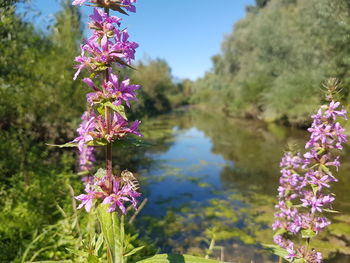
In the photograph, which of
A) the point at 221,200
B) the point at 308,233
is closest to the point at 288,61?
the point at 221,200

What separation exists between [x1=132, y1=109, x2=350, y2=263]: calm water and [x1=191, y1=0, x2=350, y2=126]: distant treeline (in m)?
3.47

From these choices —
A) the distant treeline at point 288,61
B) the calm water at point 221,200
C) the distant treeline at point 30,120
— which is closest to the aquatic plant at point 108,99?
the distant treeline at point 30,120

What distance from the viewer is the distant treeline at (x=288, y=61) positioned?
50.2 ft

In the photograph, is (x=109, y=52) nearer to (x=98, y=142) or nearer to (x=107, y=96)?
(x=107, y=96)

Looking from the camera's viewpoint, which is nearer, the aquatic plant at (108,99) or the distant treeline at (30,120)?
the aquatic plant at (108,99)

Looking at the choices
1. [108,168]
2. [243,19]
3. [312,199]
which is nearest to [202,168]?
[312,199]

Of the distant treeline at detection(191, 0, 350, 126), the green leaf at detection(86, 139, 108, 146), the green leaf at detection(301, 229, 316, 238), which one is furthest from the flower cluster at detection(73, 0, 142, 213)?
the distant treeline at detection(191, 0, 350, 126)

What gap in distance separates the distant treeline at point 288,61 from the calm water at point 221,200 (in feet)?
11.4

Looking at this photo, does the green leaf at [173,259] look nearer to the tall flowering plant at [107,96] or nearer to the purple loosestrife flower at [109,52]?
the tall flowering plant at [107,96]

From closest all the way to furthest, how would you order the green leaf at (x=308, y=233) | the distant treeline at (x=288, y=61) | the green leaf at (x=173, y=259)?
the green leaf at (x=173, y=259) → the green leaf at (x=308, y=233) → the distant treeline at (x=288, y=61)

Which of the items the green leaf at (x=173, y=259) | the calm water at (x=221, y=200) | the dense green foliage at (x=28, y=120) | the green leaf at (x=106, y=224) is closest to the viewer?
the green leaf at (x=106, y=224)

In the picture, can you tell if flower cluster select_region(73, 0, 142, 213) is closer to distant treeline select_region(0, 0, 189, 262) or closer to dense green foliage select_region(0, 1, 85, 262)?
distant treeline select_region(0, 0, 189, 262)

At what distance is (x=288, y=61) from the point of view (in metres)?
25.3

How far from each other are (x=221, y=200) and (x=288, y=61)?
19.8 metres
